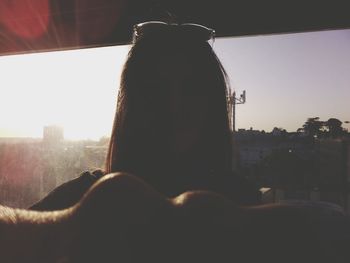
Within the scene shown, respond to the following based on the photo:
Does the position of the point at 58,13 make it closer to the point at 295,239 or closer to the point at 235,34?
the point at 235,34

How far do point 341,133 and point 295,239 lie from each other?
10.9 metres

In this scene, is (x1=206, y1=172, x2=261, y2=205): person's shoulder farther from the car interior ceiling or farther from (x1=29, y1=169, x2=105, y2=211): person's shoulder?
the car interior ceiling

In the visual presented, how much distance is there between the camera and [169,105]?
677mm

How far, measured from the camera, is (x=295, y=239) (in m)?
0.16

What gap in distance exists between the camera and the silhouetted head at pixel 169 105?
2.20ft

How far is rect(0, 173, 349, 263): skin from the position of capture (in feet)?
0.51

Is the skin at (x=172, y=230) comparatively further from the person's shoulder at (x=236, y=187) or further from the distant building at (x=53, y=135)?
the distant building at (x=53, y=135)

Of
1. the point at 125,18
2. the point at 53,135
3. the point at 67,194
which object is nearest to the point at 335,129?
the point at 53,135

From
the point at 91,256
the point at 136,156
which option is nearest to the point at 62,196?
the point at 136,156

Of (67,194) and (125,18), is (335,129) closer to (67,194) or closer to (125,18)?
(125,18)

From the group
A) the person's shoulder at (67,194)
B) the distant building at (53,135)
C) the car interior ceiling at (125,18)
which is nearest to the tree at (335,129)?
the distant building at (53,135)

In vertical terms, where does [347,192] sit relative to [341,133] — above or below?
below

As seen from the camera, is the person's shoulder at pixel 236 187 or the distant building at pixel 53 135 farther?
the distant building at pixel 53 135

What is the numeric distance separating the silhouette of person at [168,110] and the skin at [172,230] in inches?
18.8
